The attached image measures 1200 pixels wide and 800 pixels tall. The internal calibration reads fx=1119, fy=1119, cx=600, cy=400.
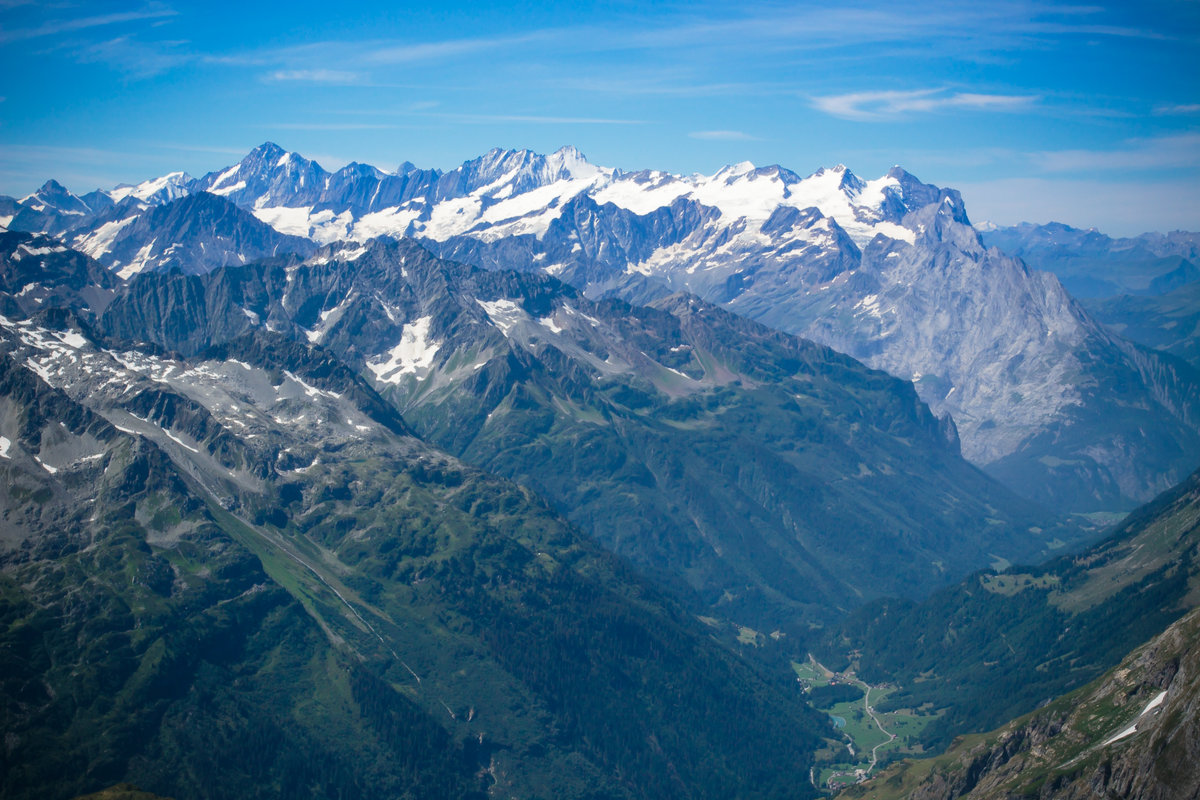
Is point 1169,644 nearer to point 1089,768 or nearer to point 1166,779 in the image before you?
point 1089,768

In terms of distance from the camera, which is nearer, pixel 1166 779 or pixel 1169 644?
pixel 1166 779

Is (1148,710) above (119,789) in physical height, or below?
above

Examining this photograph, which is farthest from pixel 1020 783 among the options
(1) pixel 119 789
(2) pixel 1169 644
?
(1) pixel 119 789

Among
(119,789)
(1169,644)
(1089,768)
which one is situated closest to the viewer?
(1089,768)

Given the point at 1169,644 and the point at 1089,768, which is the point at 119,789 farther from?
the point at 1169,644

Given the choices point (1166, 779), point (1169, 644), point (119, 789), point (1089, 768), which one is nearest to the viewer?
point (1166, 779)

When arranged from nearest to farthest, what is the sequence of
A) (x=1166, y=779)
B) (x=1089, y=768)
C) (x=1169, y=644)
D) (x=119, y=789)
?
(x=1166, y=779) < (x=1089, y=768) < (x=1169, y=644) < (x=119, y=789)

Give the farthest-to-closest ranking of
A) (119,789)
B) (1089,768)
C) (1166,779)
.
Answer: (119,789)
(1089,768)
(1166,779)

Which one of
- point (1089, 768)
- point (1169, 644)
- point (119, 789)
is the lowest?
point (119, 789)

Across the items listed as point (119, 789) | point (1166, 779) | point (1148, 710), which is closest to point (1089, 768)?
point (1148, 710)

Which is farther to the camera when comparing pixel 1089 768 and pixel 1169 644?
pixel 1169 644
